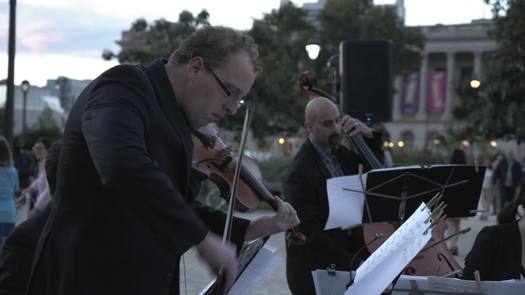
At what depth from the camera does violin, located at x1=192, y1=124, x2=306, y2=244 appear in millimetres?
3344

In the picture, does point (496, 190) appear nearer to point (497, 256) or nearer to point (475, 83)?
point (475, 83)

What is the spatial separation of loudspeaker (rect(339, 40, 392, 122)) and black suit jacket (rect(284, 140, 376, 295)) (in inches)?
284

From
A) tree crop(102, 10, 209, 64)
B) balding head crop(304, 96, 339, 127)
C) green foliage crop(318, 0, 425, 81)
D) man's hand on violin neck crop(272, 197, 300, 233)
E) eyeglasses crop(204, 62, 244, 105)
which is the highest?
green foliage crop(318, 0, 425, 81)

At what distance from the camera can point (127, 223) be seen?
2.26 metres

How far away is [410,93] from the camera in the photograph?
7700 cm

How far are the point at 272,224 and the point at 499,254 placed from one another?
6.29 feet

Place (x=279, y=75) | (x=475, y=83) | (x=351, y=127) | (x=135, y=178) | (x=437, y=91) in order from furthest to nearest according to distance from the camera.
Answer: (x=437, y=91) < (x=279, y=75) < (x=475, y=83) < (x=351, y=127) < (x=135, y=178)

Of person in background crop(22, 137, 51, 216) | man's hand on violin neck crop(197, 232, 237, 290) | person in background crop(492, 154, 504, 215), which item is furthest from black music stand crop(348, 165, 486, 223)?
person in background crop(492, 154, 504, 215)

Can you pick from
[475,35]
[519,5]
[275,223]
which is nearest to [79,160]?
[275,223]

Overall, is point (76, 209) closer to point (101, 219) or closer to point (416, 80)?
point (101, 219)

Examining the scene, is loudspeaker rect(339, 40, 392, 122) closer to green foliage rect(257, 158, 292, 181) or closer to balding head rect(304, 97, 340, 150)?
balding head rect(304, 97, 340, 150)

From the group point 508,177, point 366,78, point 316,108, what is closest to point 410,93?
point 508,177

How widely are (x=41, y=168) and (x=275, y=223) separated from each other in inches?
289

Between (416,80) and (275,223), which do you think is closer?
(275,223)
